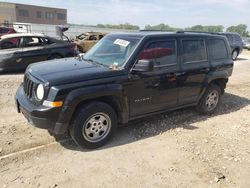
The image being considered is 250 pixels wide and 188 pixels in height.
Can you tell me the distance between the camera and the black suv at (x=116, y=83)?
12.5 feet

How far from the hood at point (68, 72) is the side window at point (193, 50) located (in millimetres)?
1637

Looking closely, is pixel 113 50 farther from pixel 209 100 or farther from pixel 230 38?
pixel 230 38

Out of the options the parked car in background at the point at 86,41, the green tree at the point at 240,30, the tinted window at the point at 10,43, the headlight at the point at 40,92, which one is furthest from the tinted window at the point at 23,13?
the headlight at the point at 40,92

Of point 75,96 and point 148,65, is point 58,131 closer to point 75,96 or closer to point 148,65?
point 75,96

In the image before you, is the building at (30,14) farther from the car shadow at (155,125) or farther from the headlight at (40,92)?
the headlight at (40,92)

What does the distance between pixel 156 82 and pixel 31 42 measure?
6.85 m

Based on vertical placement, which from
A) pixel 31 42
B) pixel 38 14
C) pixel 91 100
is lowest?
pixel 91 100

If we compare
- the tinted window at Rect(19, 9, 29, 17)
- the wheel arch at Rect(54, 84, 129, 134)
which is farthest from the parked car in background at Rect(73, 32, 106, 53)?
the tinted window at Rect(19, 9, 29, 17)

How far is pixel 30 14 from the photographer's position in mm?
72500

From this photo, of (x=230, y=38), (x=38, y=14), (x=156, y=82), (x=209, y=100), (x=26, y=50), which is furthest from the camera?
(x=38, y=14)

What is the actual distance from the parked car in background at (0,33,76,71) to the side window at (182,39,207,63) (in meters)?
5.13

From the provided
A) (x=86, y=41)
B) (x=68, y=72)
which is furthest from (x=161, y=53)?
(x=86, y=41)

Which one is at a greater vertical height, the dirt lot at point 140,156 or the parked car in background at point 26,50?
the parked car in background at point 26,50

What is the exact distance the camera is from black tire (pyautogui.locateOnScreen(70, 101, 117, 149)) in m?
3.97
